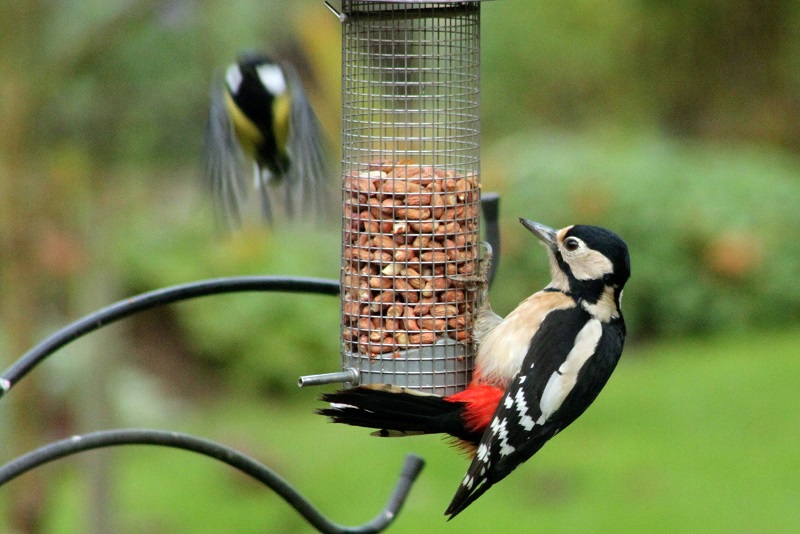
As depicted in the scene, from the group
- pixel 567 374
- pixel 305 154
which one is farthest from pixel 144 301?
pixel 305 154

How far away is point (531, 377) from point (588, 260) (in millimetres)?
410

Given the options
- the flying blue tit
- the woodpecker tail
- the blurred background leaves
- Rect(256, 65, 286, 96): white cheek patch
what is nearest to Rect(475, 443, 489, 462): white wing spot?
the woodpecker tail

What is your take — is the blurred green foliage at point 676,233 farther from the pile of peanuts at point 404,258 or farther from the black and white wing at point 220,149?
the pile of peanuts at point 404,258

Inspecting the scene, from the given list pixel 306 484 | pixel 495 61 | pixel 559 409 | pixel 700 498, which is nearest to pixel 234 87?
pixel 559 409

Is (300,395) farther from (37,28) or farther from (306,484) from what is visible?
(37,28)

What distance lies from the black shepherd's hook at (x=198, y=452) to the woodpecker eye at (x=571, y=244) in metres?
0.78

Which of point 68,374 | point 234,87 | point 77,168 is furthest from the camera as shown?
point 68,374

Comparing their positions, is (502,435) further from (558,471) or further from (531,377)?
(558,471)

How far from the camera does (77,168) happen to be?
20.4 ft

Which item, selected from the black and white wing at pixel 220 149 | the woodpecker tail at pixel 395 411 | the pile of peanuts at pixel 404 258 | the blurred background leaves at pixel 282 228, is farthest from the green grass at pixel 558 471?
the woodpecker tail at pixel 395 411

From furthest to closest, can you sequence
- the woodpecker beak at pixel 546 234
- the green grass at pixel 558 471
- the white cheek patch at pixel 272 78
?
1. the green grass at pixel 558 471
2. the white cheek patch at pixel 272 78
3. the woodpecker beak at pixel 546 234

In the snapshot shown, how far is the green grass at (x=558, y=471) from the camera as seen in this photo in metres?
6.72

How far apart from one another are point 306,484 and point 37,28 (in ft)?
10.8

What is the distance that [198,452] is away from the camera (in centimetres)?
309
